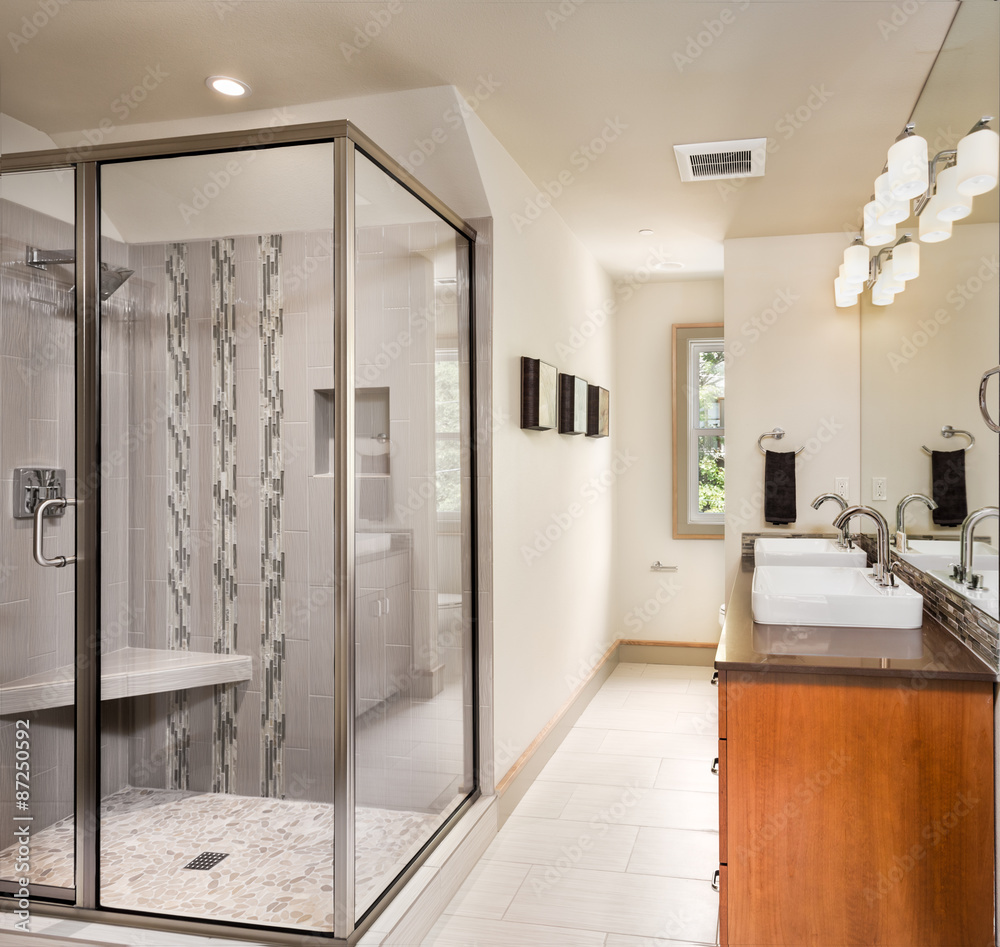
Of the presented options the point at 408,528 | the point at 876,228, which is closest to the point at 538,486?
the point at 408,528

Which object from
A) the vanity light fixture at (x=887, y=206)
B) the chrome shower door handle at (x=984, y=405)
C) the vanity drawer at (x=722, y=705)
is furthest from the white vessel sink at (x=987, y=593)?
the vanity light fixture at (x=887, y=206)

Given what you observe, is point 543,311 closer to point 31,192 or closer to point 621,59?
point 621,59

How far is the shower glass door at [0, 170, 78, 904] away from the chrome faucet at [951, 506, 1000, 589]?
7.21ft

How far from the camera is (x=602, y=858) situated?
9.26 feet

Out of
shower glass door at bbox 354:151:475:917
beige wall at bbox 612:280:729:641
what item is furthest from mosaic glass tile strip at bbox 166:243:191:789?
beige wall at bbox 612:280:729:641

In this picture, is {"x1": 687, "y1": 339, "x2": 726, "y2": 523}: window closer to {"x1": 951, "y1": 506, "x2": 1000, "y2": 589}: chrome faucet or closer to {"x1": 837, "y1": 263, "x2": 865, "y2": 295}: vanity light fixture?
{"x1": 837, "y1": 263, "x2": 865, "y2": 295}: vanity light fixture

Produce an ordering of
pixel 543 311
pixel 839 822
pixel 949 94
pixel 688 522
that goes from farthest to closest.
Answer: pixel 688 522
pixel 543 311
pixel 949 94
pixel 839 822

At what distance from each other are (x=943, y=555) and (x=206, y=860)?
2187 millimetres

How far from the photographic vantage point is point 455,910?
2482 millimetres

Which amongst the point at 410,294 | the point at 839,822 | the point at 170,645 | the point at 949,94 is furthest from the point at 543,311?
the point at 839,822

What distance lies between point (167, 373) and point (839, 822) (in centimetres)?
193

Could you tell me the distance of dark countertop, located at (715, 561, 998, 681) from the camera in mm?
1771

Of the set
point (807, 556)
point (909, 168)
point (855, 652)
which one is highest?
point (909, 168)

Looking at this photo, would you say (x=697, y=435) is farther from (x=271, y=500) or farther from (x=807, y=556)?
(x=271, y=500)
